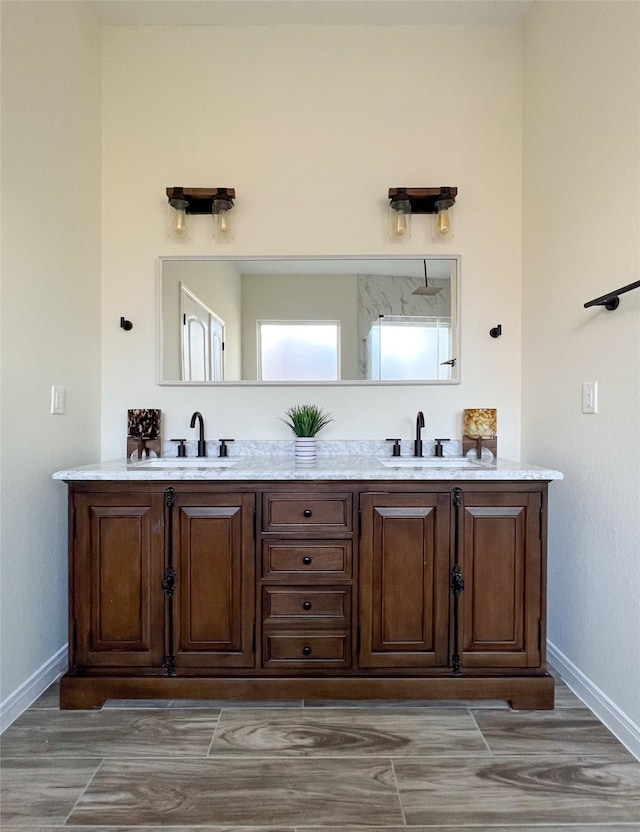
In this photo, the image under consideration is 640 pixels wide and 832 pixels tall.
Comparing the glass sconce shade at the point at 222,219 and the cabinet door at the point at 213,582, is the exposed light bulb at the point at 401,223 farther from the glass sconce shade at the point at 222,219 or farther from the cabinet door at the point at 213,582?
the cabinet door at the point at 213,582

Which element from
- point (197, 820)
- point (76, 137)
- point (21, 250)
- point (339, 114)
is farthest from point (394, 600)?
point (76, 137)

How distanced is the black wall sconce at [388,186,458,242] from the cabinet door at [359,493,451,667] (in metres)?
1.29

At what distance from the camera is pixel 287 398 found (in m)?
2.27

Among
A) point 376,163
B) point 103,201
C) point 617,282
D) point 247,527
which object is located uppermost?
point 376,163

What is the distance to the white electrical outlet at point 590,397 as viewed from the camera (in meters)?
1.71

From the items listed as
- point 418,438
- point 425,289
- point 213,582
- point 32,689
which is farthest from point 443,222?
point 32,689

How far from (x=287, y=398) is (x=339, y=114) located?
1.41m

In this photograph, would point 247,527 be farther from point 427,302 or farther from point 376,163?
point 376,163

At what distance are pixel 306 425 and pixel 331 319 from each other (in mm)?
564

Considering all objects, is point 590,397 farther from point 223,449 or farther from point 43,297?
point 43,297

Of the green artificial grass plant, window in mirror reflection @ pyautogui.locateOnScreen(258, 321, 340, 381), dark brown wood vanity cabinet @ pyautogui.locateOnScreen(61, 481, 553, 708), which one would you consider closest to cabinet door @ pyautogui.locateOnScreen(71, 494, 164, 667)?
dark brown wood vanity cabinet @ pyautogui.locateOnScreen(61, 481, 553, 708)

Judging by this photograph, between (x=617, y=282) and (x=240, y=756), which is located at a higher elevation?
(x=617, y=282)

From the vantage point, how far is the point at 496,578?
1683mm

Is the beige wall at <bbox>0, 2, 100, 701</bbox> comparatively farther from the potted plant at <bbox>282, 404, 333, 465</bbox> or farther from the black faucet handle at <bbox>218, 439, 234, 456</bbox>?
the potted plant at <bbox>282, 404, 333, 465</bbox>
